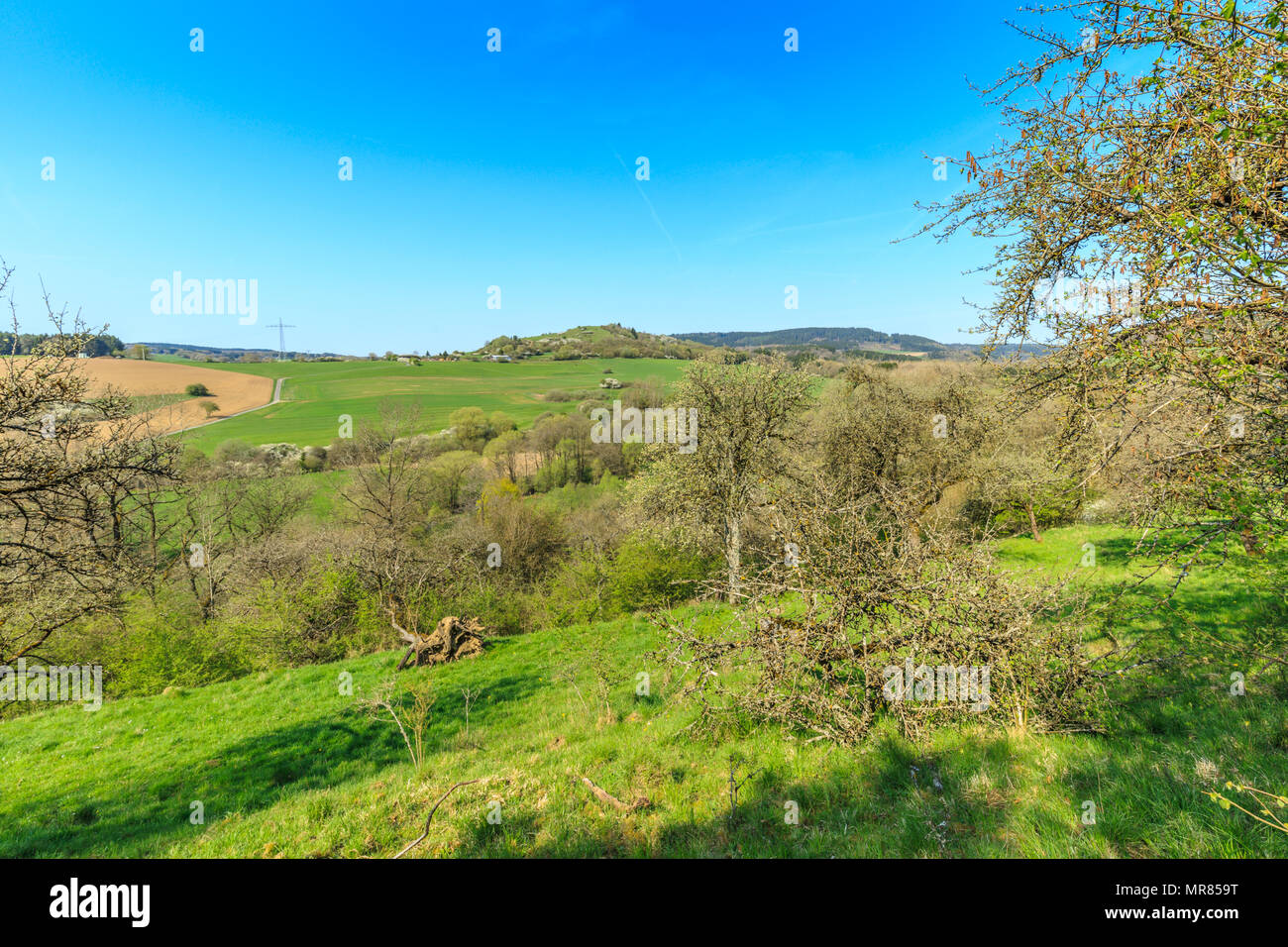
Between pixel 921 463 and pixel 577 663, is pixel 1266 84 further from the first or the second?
pixel 921 463

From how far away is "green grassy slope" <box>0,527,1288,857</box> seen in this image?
3.81 metres

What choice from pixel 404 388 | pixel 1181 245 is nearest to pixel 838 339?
pixel 404 388

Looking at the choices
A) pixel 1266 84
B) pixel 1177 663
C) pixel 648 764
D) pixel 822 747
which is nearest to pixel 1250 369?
pixel 1266 84

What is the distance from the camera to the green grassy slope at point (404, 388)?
170 feet

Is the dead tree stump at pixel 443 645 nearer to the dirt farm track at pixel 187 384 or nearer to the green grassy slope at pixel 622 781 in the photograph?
the green grassy slope at pixel 622 781

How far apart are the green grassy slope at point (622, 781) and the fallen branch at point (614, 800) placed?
3.9 inches

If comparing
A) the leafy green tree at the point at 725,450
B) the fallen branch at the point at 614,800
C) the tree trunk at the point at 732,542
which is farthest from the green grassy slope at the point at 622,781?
the leafy green tree at the point at 725,450

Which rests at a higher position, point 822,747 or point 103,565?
point 103,565

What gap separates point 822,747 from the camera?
5934mm

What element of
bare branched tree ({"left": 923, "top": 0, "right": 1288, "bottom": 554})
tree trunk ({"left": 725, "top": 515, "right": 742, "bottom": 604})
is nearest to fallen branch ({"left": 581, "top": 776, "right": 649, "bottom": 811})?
bare branched tree ({"left": 923, "top": 0, "right": 1288, "bottom": 554})

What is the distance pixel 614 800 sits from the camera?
5.46 m

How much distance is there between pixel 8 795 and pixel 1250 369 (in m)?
18.6

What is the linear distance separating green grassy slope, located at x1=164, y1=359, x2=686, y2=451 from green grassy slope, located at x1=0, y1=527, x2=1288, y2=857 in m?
38.1
